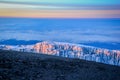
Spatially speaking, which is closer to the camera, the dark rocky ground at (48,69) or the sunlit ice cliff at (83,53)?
the dark rocky ground at (48,69)

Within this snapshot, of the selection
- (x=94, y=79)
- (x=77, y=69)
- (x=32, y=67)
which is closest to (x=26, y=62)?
(x=32, y=67)

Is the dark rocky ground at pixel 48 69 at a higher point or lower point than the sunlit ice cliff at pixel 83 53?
higher

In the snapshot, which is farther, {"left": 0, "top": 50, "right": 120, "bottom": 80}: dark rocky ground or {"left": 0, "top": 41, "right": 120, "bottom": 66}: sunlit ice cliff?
{"left": 0, "top": 41, "right": 120, "bottom": 66}: sunlit ice cliff

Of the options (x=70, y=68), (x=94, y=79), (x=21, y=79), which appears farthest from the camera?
(x=70, y=68)

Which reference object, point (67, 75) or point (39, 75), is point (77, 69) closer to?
point (67, 75)

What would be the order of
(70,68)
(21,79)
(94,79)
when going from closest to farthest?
(21,79) → (94,79) → (70,68)

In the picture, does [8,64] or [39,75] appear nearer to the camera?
[39,75]

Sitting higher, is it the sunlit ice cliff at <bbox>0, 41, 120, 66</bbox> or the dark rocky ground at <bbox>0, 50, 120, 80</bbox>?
the dark rocky ground at <bbox>0, 50, 120, 80</bbox>
